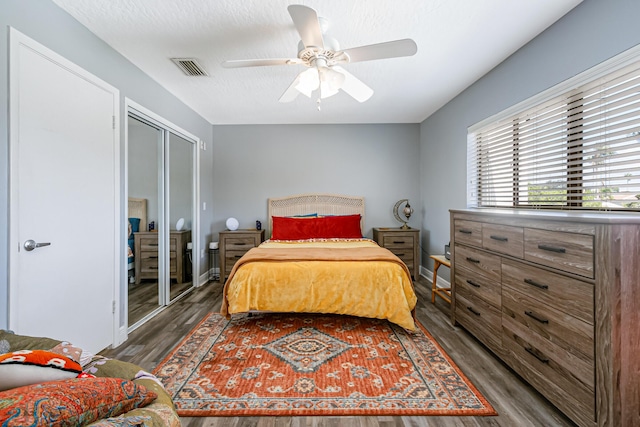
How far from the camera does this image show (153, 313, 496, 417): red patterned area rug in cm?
168

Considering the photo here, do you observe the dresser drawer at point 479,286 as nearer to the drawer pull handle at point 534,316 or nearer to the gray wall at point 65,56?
the drawer pull handle at point 534,316

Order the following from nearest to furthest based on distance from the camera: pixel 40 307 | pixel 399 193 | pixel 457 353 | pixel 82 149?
1. pixel 40 307
2. pixel 82 149
3. pixel 457 353
4. pixel 399 193

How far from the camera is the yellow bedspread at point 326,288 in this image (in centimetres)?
262

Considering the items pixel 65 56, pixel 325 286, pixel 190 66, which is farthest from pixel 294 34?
pixel 325 286

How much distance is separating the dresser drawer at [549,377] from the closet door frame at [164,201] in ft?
10.1

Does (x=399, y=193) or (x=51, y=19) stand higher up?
(x=51, y=19)

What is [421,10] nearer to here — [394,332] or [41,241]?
[394,332]

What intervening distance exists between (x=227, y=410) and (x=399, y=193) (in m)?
3.91

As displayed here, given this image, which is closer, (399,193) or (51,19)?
(51,19)

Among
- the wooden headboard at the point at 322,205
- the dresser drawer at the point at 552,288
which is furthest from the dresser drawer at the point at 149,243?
the dresser drawer at the point at 552,288

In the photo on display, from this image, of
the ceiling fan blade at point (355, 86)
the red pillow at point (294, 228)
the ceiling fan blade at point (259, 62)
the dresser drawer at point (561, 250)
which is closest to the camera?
the dresser drawer at point (561, 250)

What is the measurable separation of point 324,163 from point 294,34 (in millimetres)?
2595

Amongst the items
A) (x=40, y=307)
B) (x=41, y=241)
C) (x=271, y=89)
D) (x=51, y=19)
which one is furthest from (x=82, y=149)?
(x=271, y=89)

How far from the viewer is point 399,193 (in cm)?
476
